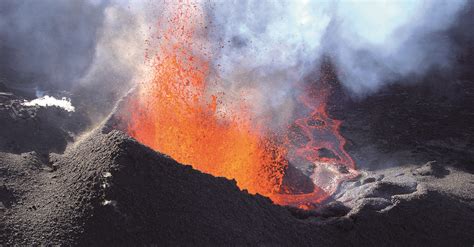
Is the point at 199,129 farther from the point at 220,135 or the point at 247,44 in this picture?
the point at 247,44

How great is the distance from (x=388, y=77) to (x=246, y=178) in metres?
10.9

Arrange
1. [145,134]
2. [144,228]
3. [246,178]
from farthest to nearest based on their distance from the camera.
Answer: [145,134] < [246,178] < [144,228]

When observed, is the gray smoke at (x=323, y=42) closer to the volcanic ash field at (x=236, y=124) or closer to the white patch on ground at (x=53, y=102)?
the volcanic ash field at (x=236, y=124)

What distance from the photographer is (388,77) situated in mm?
20953

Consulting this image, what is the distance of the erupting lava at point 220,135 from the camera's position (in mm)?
14523

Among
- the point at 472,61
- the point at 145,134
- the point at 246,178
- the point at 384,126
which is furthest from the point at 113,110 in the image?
the point at 472,61

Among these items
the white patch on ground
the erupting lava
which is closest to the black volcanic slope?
the erupting lava

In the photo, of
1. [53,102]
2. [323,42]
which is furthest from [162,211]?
[323,42]

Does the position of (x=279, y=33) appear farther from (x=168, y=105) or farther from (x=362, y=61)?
(x=168, y=105)

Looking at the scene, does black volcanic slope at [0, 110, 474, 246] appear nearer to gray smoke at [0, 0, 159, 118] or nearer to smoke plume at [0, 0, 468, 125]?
gray smoke at [0, 0, 159, 118]

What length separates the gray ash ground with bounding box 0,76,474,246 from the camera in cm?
800

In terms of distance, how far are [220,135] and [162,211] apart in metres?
7.97

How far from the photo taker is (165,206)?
331 inches

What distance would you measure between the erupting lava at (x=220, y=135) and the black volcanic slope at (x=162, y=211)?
12.3 ft
